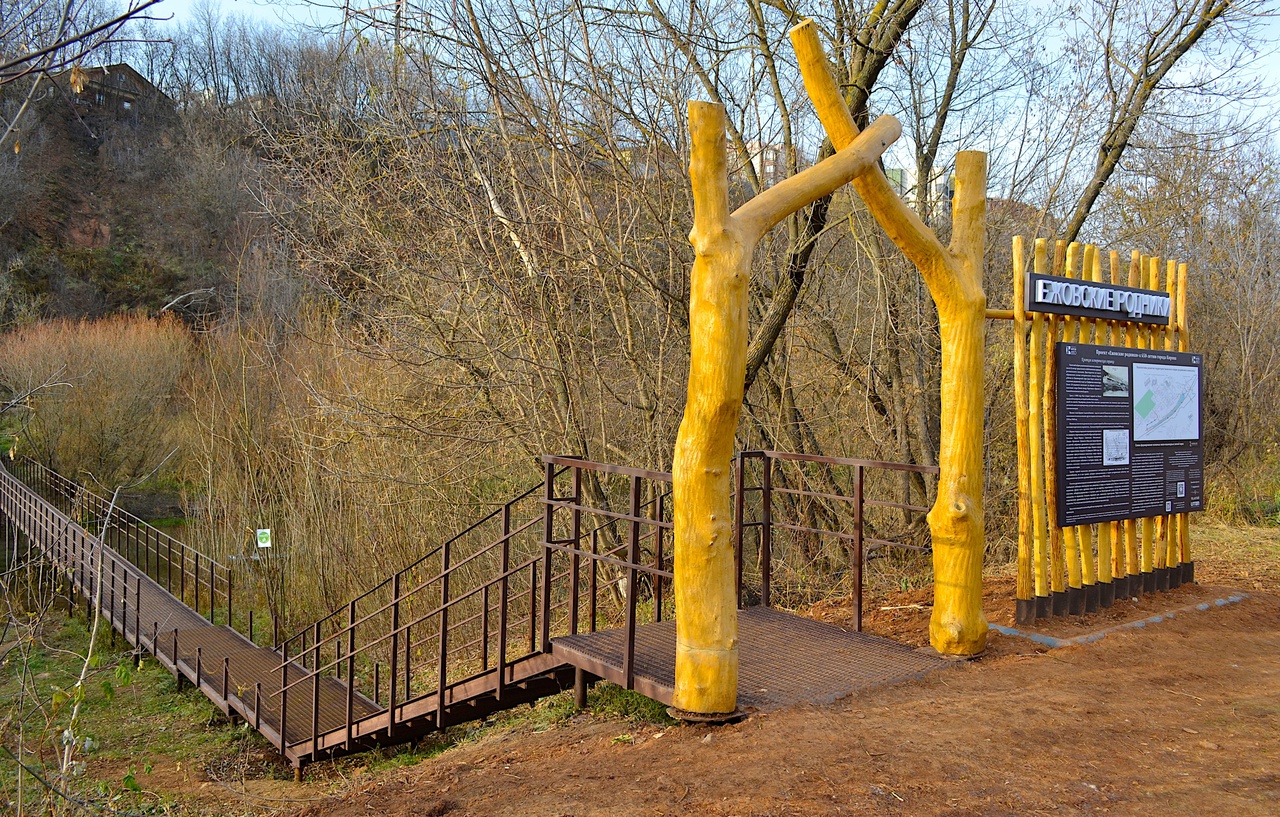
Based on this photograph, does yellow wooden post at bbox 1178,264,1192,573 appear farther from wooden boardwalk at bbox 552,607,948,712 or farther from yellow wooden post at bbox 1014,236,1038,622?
wooden boardwalk at bbox 552,607,948,712

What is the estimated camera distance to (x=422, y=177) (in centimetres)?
977

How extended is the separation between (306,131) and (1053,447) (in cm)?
838

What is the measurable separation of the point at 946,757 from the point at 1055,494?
2850mm

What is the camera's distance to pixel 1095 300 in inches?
261

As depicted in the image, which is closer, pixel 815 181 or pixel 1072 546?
→ pixel 815 181

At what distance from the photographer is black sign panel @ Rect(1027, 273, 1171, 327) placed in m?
6.27

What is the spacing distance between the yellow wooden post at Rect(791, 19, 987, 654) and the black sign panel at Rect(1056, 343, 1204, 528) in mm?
938

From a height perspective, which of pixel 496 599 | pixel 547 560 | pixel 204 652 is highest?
pixel 547 560

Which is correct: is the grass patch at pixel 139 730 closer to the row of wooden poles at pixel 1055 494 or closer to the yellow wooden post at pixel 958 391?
the yellow wooden post at pixel 958 391

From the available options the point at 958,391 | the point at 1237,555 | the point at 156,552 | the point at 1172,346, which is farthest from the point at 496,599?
the point at 1237,555

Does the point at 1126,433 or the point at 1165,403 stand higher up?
the point at 1165,403

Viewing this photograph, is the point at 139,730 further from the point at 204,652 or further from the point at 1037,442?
the point at 1037,442

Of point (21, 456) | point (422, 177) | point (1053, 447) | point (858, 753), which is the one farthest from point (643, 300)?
point (21, 456)

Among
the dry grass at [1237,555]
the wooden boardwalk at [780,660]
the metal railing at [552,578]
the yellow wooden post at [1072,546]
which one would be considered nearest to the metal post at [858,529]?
the metal railing at [552,578]
